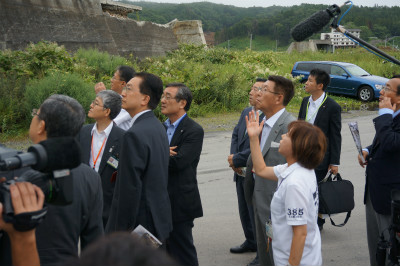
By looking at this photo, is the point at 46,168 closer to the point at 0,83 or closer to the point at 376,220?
the point at 376,220

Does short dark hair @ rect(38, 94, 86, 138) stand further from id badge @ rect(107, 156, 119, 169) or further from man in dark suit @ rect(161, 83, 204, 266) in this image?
man in dark suit @ rect(161, 83, 204, 266)

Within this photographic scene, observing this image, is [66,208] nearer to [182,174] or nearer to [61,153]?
[61,153]

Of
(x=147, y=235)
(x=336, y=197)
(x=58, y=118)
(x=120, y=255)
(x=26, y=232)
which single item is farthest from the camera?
(x=336, y=197)

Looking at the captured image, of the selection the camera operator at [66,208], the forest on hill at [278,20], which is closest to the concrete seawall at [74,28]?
the camera operator at [66,208]

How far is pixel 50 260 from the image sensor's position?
2.57m

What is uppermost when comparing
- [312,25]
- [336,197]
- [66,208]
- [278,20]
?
[312,25]

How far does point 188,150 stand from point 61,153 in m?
2.86

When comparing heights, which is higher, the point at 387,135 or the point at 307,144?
the point at 307,144

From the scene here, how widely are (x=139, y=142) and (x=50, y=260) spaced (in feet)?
4.72

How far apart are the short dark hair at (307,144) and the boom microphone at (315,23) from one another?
1.05 metres

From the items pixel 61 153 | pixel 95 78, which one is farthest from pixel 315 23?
pixel 95 78

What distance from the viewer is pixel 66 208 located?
105 inches

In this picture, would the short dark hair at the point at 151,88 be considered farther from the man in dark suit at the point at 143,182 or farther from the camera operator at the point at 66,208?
the camera operator at the point at 66,208

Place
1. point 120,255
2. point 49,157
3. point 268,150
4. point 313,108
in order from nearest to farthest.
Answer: point 120,255 → point 49,157 → point 268,150 → point 313,108
